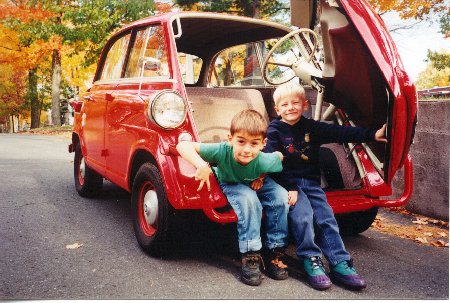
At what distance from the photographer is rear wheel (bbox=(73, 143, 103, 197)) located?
15.3 feet

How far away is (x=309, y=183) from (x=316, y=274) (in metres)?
0.61

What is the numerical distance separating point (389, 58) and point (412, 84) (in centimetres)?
19

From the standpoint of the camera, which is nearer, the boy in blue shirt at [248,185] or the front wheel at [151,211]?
the boy in blue shirt at [248,185]

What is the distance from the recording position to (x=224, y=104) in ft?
11.5

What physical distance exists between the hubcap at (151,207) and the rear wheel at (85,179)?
1.85 m

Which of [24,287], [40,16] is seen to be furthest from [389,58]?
[40,16]

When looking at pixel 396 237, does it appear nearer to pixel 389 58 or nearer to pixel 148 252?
pixel 389 58

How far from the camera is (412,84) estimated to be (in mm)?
2330

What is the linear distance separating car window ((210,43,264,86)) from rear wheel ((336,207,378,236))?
5.43 feet

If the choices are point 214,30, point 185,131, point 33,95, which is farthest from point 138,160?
point 33,95

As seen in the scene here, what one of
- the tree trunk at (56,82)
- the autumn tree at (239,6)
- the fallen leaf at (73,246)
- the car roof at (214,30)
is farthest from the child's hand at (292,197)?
the tree trunk at (56,82)

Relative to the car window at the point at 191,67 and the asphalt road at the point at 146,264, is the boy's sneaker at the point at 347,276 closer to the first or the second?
the asphalt road at the point at 146,264

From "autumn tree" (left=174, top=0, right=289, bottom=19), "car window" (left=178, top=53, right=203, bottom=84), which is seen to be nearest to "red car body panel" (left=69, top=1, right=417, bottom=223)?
"car window" (left=178, top=53, right=203, bottom=84)

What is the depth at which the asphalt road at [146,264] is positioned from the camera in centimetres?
241
